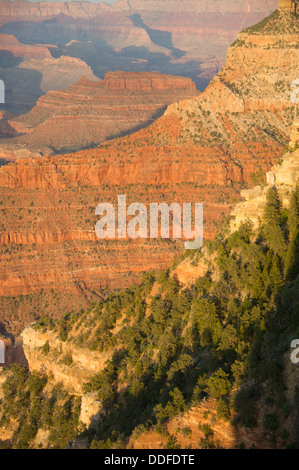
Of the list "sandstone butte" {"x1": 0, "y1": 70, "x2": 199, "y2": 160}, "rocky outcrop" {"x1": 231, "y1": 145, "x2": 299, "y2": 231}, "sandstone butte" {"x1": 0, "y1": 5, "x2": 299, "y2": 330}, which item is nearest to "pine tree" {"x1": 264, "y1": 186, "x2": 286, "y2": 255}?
"rocky outcrop" {"x1": 231, "y1": 145, "x2": 299, "y2": 231}

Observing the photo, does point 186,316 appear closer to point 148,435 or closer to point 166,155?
point 148,435

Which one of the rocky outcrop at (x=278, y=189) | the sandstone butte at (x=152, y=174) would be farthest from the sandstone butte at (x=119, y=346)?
the sandstone butte at (x=152, y=174)

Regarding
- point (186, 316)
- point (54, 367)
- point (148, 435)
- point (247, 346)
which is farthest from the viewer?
Answer: point (54, 367)

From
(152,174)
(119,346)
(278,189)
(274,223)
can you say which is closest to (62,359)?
(119,346)

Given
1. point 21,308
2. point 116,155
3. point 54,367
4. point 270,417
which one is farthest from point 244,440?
point 116,155

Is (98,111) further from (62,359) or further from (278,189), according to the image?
(278,189)

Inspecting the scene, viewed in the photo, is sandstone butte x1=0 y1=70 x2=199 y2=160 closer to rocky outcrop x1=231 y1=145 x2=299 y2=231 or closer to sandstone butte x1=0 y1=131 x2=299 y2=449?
sandstone butte x1=0 y1=131 x2=299 y2=449
